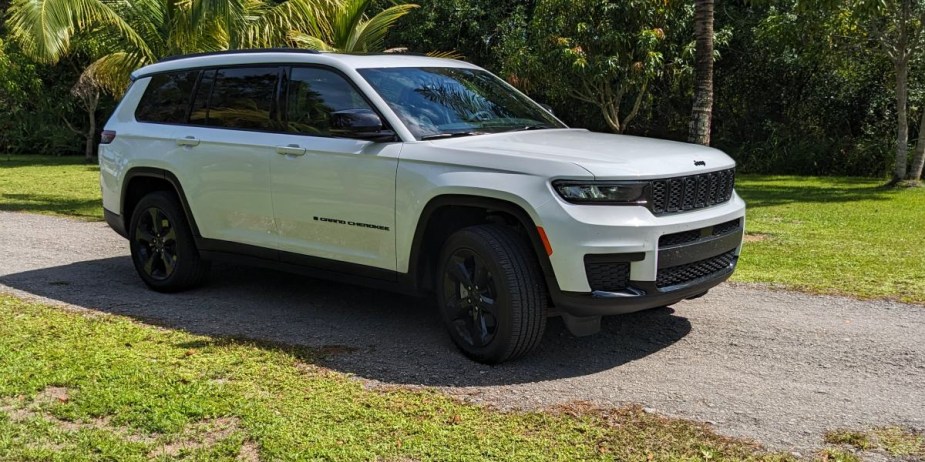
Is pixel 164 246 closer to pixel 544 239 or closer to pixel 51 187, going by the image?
pixel 544 239

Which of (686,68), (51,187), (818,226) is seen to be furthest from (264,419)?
(686,68)

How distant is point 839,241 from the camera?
996 cm

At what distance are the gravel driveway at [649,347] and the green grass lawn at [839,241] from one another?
71 centimetres

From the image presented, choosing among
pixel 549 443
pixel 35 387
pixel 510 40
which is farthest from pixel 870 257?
pixel 510 40

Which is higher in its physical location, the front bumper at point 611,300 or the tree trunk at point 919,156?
the front bumper at point 611,300

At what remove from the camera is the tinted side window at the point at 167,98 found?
7008mm

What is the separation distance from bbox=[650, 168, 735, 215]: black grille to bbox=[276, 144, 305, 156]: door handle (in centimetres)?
241

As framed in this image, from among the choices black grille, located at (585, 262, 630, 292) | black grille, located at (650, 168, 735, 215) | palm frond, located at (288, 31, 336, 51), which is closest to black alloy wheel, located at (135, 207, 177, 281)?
black grille, located at (585, 262, 630, 292)

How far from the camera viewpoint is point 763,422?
14.1 feet

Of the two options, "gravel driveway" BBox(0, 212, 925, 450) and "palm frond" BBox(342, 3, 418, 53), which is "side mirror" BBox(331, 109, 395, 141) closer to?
"gravel driveway" BBox(0, 212, 925, 450)

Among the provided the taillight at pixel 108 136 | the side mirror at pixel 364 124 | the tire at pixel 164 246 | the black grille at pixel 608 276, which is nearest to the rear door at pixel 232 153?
the tire at pixel 164 246

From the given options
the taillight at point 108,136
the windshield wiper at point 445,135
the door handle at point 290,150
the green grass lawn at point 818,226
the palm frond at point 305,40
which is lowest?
the green grass lawn at point 818,226

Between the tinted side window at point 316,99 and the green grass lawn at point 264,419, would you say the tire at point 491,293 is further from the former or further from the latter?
the tinted side window at point 316,99

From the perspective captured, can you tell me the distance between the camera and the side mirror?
5461 mm
